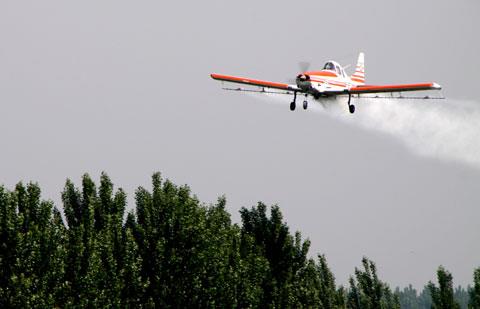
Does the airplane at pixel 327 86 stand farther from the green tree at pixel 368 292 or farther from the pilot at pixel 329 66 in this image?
the green tree at pixel 368 292

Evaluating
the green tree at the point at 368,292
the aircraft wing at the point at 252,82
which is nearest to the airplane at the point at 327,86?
the aircraft wing at the point at 252,82

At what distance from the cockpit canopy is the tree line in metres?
8.71

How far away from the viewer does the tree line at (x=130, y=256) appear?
28.5m

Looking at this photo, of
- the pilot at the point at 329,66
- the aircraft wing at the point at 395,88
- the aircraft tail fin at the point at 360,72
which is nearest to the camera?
the aircraft wing at the point at 395,88

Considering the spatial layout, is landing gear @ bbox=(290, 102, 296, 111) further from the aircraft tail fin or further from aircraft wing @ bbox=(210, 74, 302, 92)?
the aircraft tail fin

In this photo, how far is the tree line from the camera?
28.5 meters

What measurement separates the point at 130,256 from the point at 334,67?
617 inches

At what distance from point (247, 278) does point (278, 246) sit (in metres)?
7.90

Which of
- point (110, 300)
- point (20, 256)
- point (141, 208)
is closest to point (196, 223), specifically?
point (141, 208)

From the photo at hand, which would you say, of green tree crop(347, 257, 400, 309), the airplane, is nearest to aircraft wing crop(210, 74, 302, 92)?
the airplane

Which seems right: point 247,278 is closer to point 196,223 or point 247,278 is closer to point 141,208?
point 196,223

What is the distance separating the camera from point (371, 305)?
158 ft

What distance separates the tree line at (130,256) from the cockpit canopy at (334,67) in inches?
343

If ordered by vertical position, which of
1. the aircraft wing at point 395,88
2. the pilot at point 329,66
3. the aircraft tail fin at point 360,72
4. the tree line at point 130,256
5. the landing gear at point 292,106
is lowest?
the tree line at point 130,256
